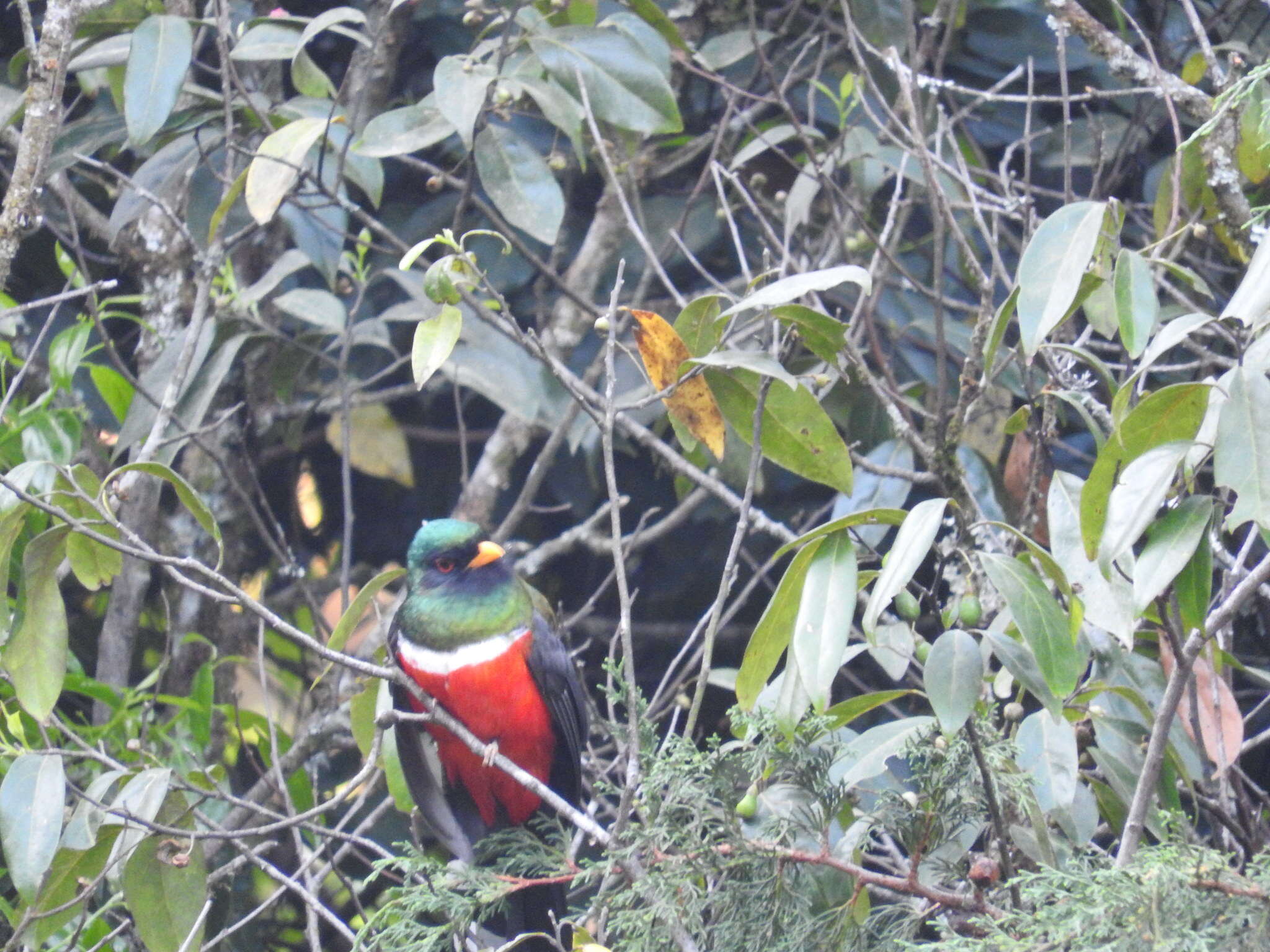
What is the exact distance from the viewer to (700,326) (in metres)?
1.90

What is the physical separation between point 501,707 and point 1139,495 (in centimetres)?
151

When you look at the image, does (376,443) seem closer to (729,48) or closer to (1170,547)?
(729,48)

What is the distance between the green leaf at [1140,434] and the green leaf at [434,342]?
0.86 meters

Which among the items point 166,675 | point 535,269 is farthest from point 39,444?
point 535,269

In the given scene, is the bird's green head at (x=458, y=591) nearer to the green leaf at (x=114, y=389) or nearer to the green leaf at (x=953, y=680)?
the green leaf at (x=114, y=389)

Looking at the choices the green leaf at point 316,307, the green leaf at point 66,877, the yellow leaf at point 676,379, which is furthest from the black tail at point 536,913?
the green leaf at point 316,307

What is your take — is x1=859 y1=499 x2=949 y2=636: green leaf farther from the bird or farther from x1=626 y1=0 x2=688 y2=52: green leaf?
x1=626 y1=0 x2=688 y2=52: green leaf

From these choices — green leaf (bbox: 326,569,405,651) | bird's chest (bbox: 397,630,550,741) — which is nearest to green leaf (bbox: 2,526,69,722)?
green leaf (bbox: 326,569,405,651)

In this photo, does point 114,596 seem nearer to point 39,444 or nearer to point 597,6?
point 39,444

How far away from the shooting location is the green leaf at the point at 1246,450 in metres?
1.34

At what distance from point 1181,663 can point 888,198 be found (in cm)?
241

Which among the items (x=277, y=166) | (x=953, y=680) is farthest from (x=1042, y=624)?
(x=277, y=166)

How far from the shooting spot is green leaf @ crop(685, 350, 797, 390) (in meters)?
1.65

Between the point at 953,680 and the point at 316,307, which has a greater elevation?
the point at 953,680
